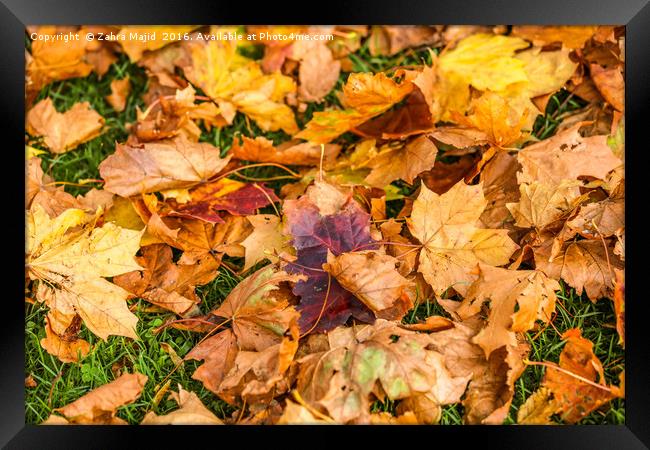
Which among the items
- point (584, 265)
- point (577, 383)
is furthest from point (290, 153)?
point (577, 383)

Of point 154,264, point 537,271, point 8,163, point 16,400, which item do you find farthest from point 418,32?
point 16,400

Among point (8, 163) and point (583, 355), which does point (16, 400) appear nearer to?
point (8, 163)

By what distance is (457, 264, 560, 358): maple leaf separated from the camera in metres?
1.39

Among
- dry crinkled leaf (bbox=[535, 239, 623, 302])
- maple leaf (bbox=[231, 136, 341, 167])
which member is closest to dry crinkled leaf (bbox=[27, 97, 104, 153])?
maple leaf (bbox=[231, 136, 341, 167])

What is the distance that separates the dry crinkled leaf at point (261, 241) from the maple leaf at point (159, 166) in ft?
0.74

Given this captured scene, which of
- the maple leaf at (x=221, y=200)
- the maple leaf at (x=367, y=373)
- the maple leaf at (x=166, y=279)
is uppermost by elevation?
the maple leaf at (x=221, y=200)

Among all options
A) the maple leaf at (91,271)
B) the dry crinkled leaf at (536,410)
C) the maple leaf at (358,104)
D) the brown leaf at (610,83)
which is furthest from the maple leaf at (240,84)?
the dry crinkled leaf at (536,410)

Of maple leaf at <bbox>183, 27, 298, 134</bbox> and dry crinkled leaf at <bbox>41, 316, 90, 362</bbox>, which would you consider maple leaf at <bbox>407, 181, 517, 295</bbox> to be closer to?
maple leaf at <bbox>183, 27, 298, 134</bbox>

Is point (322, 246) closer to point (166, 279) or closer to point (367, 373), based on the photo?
point (367, 373)

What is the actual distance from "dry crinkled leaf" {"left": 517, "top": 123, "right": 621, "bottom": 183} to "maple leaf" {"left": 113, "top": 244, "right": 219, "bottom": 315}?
2.91 feet

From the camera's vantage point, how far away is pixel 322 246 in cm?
148

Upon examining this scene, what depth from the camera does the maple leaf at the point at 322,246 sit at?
143 cm

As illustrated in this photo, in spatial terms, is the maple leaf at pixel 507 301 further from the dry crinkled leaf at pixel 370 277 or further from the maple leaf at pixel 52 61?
the maple leaf at pixel 52 61
